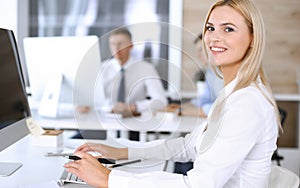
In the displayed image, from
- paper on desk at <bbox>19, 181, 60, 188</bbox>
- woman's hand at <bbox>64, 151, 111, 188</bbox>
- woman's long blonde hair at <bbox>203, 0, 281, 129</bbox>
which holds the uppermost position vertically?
woman's long blonde hair at <bbox>203, 0, 281, 129</bbox>

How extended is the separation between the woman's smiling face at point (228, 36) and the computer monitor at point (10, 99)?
72cm

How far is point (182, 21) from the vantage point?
414 centimetres

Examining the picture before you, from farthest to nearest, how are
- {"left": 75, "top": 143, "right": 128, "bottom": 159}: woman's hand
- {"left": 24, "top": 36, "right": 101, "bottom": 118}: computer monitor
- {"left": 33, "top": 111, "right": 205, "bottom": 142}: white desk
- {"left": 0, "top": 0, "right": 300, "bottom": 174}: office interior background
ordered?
{"left": 0, "top": 0, "right": 300, "bottom": 174}: office interior background
{"left": 33, "top": 111, "right": 205, "bottom": 142}: white desk
{"left": 24, "top": 36, "right": 101, "bottom": 118}: computer monitor
{"left": 75, "top": 143, "right": 128, "bottom": 159}: woman's hand

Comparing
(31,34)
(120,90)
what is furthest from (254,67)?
(31,34)

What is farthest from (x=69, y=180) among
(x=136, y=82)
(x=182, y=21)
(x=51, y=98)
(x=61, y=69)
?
(x=182, y=21)

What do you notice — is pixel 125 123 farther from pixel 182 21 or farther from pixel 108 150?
pixel 182 21

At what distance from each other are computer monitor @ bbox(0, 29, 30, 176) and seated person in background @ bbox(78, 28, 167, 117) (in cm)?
121

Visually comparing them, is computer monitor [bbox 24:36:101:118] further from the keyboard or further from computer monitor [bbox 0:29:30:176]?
the keyboard

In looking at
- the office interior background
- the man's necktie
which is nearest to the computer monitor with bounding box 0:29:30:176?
the man's necktie

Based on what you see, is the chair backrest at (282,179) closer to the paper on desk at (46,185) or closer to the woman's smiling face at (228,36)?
the woman's smiling face at (228,36)

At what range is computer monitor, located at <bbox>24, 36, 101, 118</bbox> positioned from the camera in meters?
2.30

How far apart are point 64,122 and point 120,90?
0.61 metres

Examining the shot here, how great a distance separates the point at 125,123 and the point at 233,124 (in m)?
1.52

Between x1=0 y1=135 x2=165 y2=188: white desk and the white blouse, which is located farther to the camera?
x1=0 y1=135 x2=165 y2=188: white desk
